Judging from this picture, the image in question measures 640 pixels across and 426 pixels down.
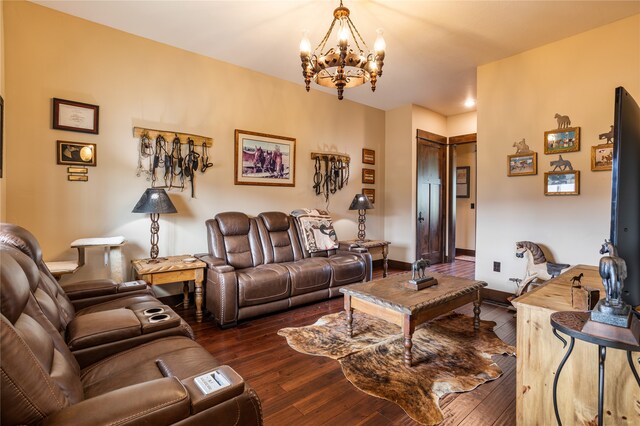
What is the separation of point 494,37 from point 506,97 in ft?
2.61

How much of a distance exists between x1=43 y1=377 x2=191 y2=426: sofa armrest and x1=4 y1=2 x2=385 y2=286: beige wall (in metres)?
2.70

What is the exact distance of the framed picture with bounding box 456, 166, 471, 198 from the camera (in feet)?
23.8

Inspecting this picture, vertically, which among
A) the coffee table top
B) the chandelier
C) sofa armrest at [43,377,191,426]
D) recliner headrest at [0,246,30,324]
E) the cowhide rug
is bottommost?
the cowhide rug

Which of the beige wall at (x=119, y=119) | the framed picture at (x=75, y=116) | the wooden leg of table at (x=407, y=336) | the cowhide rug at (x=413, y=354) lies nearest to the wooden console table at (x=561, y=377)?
the cowhide rug at (x=413, y=354)

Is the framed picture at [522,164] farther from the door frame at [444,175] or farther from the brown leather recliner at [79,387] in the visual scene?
the brown leather recliner at [79,387]

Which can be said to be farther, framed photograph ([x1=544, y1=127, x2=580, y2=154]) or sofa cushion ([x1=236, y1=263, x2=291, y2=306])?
framed photograph ([x1=544, y1=127, x2=580, y2=154])

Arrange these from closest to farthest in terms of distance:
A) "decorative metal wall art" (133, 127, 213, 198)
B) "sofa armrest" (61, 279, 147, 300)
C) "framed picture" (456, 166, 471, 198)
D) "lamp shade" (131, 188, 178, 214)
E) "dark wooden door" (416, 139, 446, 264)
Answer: "sofa armrest" (61, 279, 147, 300)
"lamp shade" (131, 188, 178, 214)
"decorative metal wall art" (133, 127, 213, 198)
"dark wooden door" (416, 139, 446, 264)
"framed picture" (456, 166, 471, 198)

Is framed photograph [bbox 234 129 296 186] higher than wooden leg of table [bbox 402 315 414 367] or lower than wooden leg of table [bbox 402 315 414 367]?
higher

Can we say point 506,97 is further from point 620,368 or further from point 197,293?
point 197,293

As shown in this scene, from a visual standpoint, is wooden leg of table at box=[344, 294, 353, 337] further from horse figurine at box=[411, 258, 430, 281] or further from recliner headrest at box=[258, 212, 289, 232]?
recliner headrest at box=[258, 212, 289, 232]

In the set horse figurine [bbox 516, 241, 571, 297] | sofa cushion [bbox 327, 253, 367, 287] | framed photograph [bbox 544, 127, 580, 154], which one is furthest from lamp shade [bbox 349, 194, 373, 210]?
framed photograph [bbox 544, 127, 580, 154]

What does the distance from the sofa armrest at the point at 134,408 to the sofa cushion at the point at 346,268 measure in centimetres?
291

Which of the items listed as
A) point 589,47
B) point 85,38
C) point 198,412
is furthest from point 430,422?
point 85,38

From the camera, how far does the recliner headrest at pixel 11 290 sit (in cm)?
93
